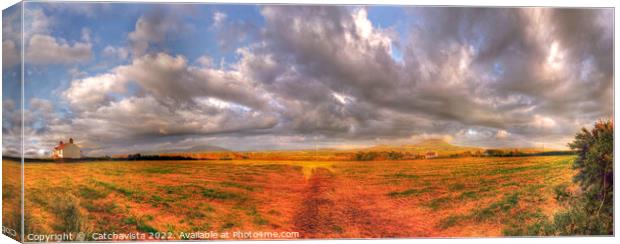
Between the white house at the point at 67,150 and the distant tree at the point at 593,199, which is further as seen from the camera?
the distant tree at the point at 593,199

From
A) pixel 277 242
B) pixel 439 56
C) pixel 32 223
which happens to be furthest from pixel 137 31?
pixel 439 56

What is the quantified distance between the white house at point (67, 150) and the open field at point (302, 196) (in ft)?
0.70

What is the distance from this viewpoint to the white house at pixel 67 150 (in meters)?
10.6

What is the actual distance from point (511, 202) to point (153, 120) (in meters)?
7.99

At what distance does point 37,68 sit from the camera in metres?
10.5

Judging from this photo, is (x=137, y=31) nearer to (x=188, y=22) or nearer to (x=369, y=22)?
(x=188, y=22)

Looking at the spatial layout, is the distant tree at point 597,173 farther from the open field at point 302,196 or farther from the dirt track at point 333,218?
the dirt track at point 333,218

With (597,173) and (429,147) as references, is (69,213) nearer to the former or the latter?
(429,147)

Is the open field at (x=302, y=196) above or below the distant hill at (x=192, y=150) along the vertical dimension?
below

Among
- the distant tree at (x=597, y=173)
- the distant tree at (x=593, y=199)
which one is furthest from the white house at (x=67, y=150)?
the distant tree at (x=597, y=173)

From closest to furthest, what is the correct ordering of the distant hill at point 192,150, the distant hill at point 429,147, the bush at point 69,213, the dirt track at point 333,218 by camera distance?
the bush at point 69,213 < the distant hill at point 192,150 < the dirt track at point 333,218 < the distant hill at point 429,147

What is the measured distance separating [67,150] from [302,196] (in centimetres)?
499

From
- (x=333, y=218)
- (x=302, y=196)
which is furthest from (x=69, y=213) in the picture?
(x=333, y=218)

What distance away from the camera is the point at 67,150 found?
34.8 ft
